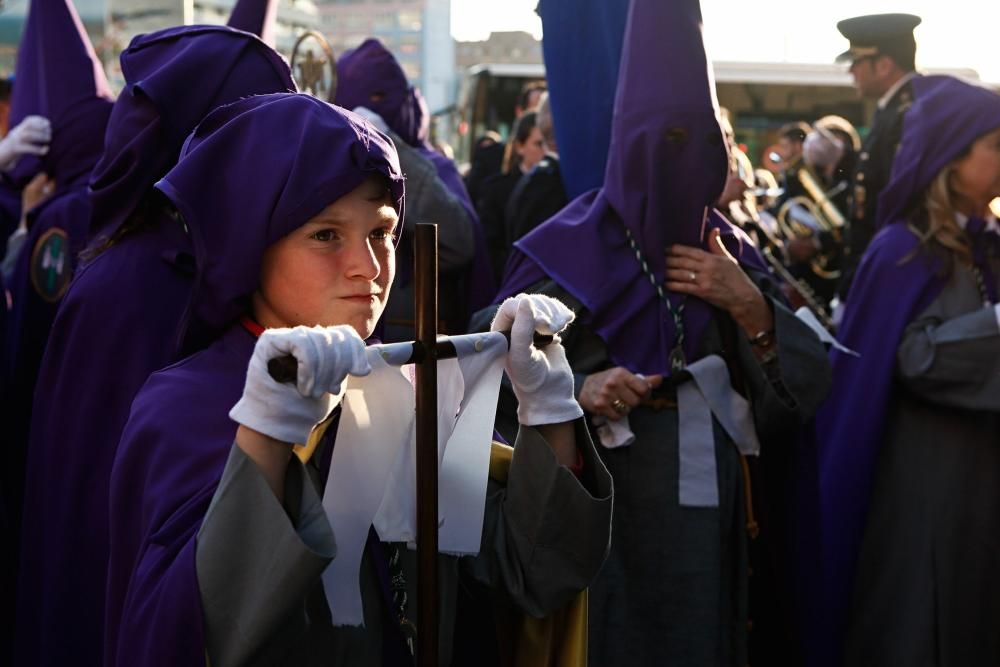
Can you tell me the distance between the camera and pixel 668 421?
3764 millimetres

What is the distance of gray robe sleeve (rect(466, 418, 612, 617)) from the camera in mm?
2211

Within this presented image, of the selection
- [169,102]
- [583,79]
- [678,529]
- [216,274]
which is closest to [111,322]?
[169,102]

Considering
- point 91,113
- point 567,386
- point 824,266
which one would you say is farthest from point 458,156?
point 567,386

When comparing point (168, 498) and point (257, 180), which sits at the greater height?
point (257, 180)

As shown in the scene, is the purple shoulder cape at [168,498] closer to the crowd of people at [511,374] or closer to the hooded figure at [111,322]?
the crowd of people at [511,374]

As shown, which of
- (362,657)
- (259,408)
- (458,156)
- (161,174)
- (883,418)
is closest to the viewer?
(259,408)

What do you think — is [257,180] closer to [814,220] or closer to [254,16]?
[254,16]

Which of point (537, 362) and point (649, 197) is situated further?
point (649, 197)

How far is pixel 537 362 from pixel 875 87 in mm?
6577

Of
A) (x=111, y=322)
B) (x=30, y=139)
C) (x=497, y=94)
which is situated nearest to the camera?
(x=111, y=322)

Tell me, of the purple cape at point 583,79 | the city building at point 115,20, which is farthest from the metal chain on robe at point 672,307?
the city building at point 115,20

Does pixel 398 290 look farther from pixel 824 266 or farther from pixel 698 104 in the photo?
pixel 824 266

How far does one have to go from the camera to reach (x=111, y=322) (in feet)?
10.5

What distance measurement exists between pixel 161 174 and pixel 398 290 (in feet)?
6.06
